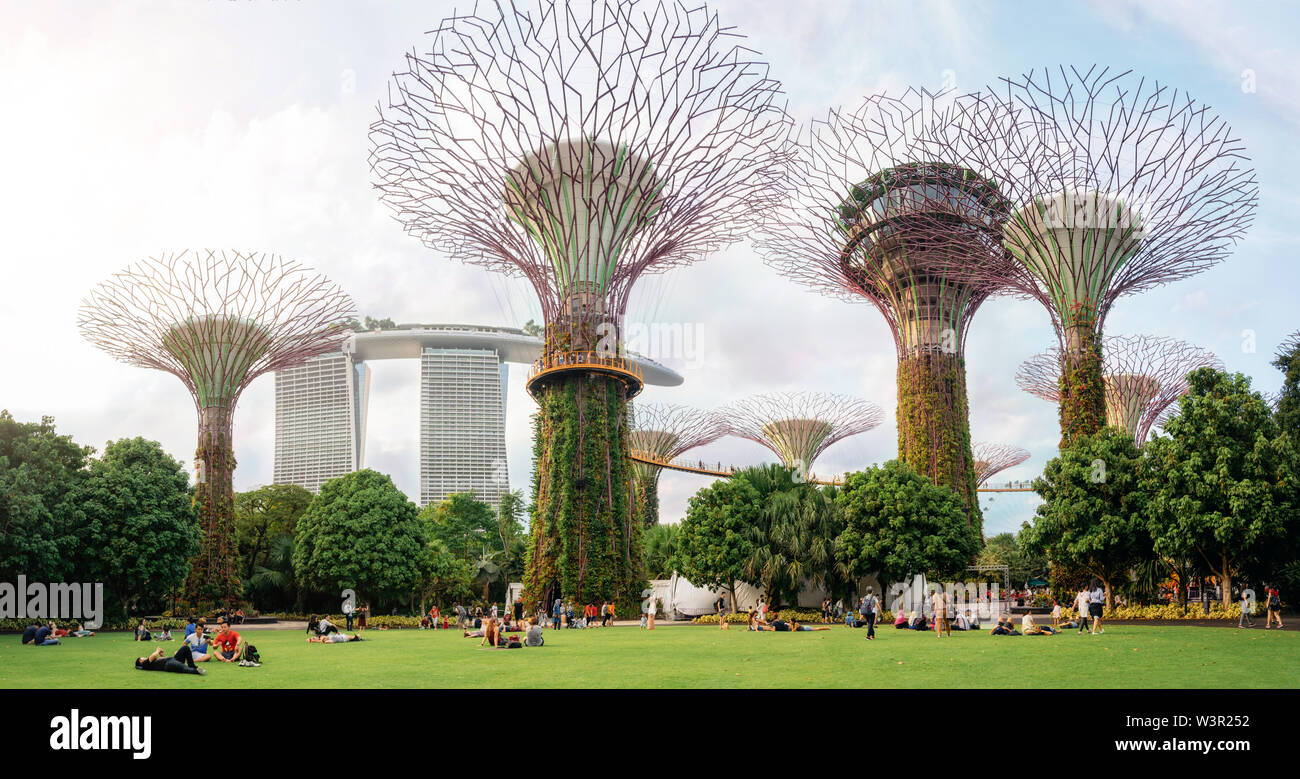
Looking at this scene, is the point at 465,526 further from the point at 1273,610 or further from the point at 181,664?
the point at 181,664

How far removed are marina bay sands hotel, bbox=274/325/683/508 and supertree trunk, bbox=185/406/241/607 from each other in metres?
106

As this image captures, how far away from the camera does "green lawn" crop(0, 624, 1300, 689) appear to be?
13.2 metres

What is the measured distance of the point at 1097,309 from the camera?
39.8m

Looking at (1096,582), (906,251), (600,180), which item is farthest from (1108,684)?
(906,251)

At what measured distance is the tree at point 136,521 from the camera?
35.8 meters

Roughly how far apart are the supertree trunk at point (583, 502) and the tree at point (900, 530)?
35.9 ft

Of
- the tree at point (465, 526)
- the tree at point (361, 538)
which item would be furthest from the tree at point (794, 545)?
the tree at point (465, 526)

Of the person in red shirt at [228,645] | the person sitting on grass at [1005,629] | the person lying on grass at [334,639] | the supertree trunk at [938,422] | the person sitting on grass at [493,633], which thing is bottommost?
the person lying on grass at [334,639]

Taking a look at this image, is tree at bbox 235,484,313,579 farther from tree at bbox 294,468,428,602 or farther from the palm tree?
tree at bbox 294,468,428,602

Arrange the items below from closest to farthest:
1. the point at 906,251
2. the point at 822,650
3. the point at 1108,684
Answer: the point at 1108,684 < the point at 822,650 < the point at 906,251

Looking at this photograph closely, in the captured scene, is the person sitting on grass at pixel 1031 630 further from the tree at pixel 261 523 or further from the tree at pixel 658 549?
the tree at pixel 261 523

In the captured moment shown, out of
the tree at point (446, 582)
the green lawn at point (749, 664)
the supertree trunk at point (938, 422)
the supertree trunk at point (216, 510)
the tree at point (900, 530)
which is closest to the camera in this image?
the green lawn at point (749, 664)
